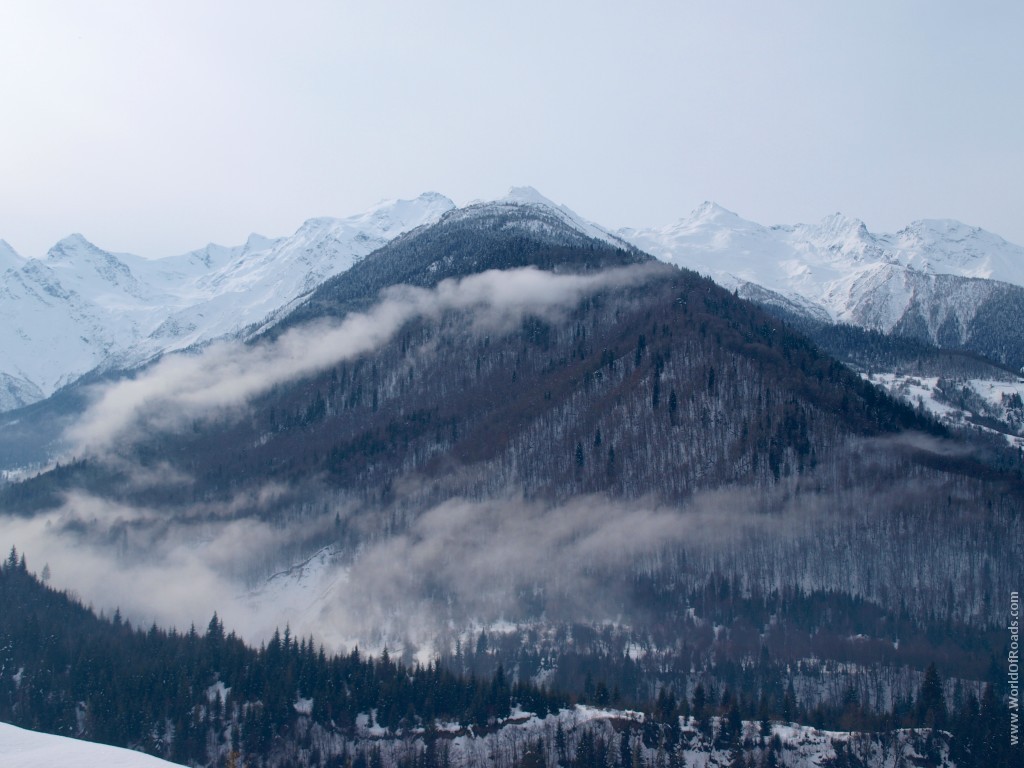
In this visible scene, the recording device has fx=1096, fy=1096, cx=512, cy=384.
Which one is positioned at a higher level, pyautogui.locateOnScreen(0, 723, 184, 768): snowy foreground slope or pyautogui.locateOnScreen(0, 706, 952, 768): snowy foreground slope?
pyautogui.locateOnScreen(0, 723, 184, 768): snowy foreground slope

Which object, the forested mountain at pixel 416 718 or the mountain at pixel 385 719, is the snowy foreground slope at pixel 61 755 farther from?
the forested mountain at pixel 416 718

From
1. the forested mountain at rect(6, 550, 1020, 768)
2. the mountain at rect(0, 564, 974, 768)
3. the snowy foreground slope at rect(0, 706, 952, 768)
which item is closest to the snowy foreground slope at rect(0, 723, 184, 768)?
the mountain at rect(0, 564, 974, 768)

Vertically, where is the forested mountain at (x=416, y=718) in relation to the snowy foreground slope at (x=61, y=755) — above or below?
below

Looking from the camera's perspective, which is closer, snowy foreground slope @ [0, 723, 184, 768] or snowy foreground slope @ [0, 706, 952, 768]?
snowy foreground slope @ [0, 723, 184, 768]

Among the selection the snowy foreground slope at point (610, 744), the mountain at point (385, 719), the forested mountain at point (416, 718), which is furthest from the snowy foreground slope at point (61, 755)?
the snowy foreground slope at point (610, 744)

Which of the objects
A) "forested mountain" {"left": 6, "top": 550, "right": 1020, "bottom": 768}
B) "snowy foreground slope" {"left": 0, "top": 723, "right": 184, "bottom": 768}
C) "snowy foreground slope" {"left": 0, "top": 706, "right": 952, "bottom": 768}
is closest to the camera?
"snowy foreground slope" {"left": 0, "top": 723, "right": 184, "bottom": 768}

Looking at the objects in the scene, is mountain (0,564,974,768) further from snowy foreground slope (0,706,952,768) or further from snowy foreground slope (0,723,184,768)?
snowy foreground slope (0,723,184,768)

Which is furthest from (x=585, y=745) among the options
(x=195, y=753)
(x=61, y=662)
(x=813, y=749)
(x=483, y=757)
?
(x=61, y=662)

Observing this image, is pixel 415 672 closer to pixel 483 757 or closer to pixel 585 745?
pixel 483 757

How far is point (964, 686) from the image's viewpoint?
192 m

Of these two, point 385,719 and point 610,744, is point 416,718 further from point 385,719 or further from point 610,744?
point 610,744

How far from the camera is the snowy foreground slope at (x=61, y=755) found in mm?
59094

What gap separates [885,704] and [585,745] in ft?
210

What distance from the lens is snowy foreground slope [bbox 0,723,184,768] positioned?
59.1m
